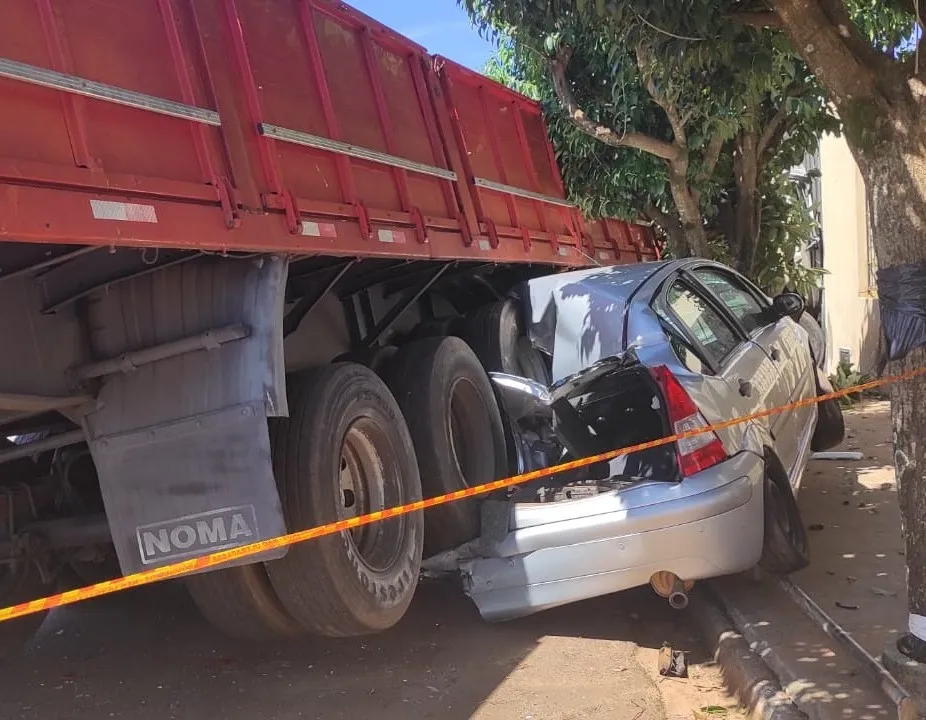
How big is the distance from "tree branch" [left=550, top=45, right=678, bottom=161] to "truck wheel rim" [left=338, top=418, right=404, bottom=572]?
21.5 ft

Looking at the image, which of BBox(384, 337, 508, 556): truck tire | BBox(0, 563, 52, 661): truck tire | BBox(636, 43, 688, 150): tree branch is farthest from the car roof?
BBox(636, 43, 688, 150): tree branch

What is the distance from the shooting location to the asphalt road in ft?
12.5

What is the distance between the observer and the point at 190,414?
135 inches

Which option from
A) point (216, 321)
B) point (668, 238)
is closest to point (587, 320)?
point (216, 321)

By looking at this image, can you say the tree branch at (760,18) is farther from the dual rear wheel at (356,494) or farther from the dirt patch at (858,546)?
the dirt patch at (858,546)

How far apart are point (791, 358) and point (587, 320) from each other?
1800 mm

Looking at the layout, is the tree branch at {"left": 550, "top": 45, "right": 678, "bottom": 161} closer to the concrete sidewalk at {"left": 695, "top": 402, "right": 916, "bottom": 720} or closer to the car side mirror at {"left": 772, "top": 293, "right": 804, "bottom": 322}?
the car side mirror at {"left": 772, "top": 293, "right": 804, "bottom": 322}

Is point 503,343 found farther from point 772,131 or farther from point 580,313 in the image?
point 772,131

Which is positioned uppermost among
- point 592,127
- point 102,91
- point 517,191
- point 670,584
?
point 592,127

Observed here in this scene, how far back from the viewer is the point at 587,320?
4.92 metres

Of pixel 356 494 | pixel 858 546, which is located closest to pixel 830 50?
pixel 356 494

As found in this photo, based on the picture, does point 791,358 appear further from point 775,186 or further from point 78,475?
point 775,186

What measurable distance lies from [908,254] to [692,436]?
1.26 metres

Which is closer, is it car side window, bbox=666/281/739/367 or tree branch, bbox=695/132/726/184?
car side window, bbox=666/281/739/367
